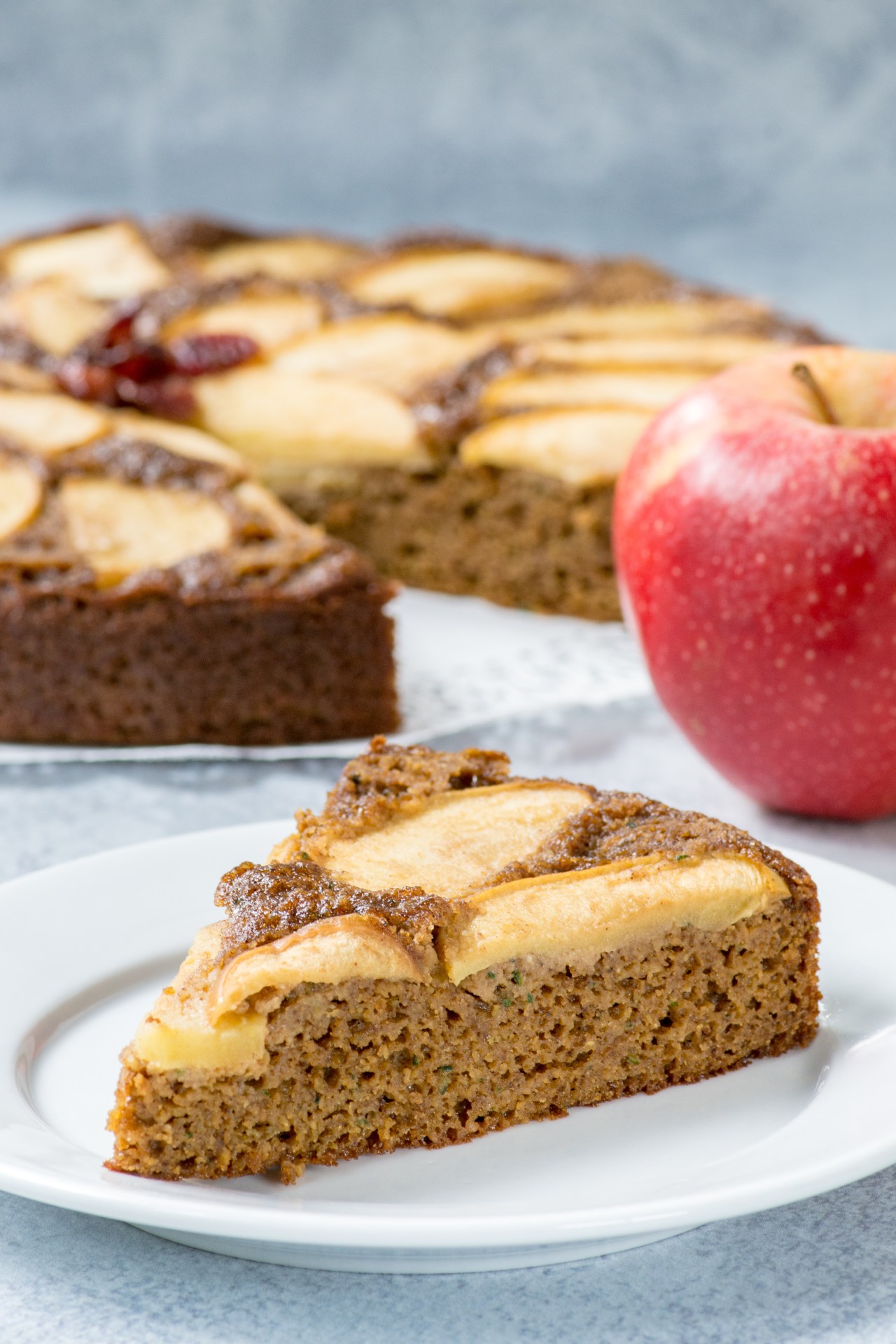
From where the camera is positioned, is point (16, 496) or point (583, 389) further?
point (583, 389)

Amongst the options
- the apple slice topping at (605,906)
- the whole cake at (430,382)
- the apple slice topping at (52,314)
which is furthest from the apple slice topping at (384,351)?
the apple slice topping at (605,906)

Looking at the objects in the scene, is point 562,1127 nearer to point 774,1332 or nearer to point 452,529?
point 774,1332

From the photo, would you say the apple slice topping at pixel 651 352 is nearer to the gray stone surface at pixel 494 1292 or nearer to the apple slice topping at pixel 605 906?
the apple slice topping at pixel 605 906

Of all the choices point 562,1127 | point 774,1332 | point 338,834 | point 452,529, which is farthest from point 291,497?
point 774,1332

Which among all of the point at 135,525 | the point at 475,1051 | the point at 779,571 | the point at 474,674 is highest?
the point at 779,571

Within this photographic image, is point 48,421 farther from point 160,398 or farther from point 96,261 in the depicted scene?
point 96,261

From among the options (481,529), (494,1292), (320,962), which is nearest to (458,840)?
(320,962)
